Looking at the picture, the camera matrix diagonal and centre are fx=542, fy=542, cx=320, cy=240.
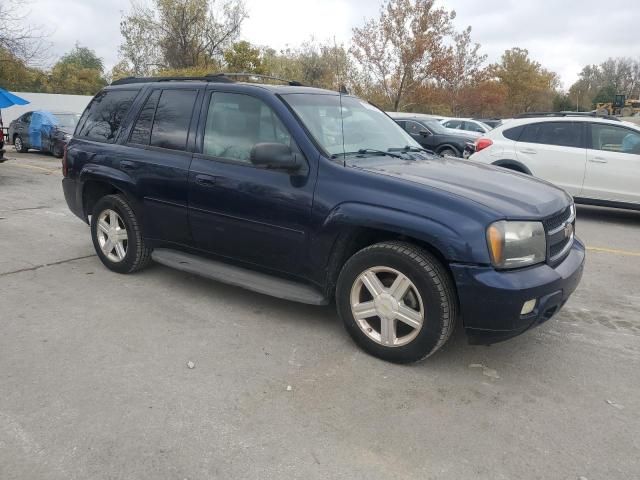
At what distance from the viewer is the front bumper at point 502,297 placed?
316 centimetres

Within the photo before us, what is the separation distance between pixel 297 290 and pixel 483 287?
55.1 inches

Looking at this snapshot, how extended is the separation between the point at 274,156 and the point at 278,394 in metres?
1.57

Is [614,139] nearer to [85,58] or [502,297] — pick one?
[502,297]

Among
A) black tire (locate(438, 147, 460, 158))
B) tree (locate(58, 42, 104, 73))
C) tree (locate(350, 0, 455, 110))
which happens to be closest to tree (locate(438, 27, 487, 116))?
tree (locate(350, 0, 455, 110))

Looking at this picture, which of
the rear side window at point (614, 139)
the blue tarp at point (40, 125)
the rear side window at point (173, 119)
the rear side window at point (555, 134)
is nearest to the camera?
the rear side window at point (173, 119)

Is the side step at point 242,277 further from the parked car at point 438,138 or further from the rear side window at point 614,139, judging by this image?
the parked car at point 438,138

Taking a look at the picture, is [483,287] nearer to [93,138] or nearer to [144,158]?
[144,158]

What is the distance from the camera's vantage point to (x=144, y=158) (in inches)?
190

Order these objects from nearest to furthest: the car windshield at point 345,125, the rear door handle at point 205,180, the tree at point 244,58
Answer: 1. the car windshield at point 345,125
2. the rear door handle at point 205,180
3. the tree at point 244,58

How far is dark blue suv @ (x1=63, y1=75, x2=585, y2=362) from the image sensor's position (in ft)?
10.7

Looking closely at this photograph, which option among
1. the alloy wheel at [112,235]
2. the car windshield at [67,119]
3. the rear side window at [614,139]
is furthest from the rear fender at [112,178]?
the car windshield at [67,119]

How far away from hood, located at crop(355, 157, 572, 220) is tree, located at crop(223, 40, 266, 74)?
23066mm

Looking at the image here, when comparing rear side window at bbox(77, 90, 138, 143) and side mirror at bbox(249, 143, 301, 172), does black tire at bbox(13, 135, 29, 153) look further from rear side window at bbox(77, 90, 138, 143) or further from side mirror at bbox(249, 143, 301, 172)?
side mirror at bbox(249, 143, 301, 172)

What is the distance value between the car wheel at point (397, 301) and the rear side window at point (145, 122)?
243 cm
